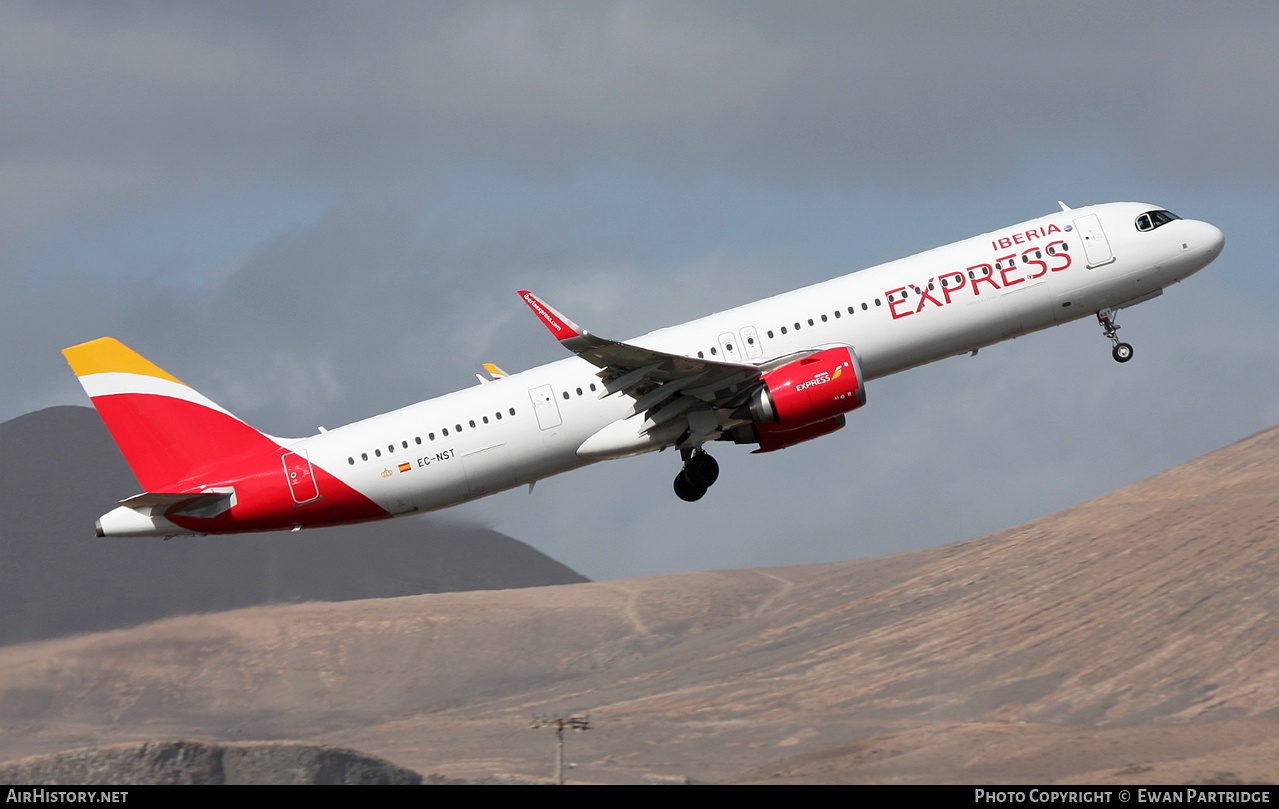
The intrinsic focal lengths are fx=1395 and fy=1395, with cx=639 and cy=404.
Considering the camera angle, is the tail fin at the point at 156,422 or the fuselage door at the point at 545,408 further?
the tail fin at the point at 156,422

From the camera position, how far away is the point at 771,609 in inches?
6693

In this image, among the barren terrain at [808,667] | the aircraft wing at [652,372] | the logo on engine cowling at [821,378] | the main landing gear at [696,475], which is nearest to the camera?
the aircraft wing at [652,372]

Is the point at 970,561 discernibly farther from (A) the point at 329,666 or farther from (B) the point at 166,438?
(B) the point at 166,438

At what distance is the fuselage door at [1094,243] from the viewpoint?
44844 mm

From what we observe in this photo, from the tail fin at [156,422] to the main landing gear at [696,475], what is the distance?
1343 cm

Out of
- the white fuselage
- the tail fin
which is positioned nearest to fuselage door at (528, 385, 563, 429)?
the white fuselage

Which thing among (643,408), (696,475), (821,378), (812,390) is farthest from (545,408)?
(821,378)

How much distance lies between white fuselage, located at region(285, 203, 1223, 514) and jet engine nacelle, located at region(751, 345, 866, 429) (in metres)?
1.27

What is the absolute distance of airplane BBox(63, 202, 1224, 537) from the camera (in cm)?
4372

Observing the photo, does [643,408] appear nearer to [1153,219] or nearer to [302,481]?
[302,481]

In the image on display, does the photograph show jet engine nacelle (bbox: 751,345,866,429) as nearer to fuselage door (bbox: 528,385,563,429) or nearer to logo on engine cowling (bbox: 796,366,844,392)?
logo on engine cowling (bbox: 796,366,844,392)

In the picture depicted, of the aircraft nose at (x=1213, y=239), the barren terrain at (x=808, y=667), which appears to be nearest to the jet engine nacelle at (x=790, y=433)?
the aircraft nose at (x=1213, y=239)

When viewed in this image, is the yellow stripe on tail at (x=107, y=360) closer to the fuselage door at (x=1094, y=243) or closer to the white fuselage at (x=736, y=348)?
the white fuselage at (x=736, y=348)
